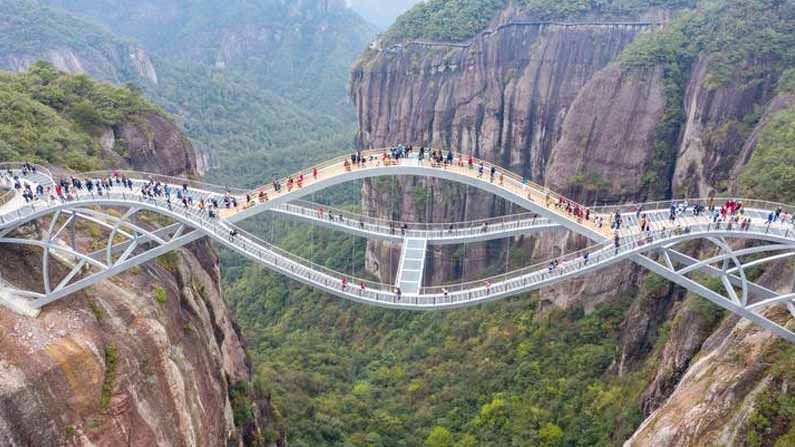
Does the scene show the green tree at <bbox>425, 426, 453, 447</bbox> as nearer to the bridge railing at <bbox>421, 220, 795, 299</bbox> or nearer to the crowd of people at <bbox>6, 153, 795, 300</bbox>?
the bridge railing at <bbox>421, 220, 795, 299</bbox>

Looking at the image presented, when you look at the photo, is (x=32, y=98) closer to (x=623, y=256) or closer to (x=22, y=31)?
(x=623, y=256)

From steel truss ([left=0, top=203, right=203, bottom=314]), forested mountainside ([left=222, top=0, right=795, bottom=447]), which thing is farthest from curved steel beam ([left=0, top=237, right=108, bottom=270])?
forested mountainside ([left=222, top=0, right=795, bottom=447])

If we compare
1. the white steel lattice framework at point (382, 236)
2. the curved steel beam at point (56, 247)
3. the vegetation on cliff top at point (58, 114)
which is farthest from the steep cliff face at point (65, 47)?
the curved steel beam at point (56, 247)

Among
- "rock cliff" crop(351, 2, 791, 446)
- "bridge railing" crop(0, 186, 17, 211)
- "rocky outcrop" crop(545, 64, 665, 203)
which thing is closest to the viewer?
"rock cliff" crop(351, 2, 791, 446)

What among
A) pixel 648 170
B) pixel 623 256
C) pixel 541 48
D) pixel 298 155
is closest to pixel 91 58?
pixel 298 155

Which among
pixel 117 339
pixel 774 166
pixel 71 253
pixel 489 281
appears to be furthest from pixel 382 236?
pixel 774 166

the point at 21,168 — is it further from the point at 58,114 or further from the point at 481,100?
the point at 481,100
